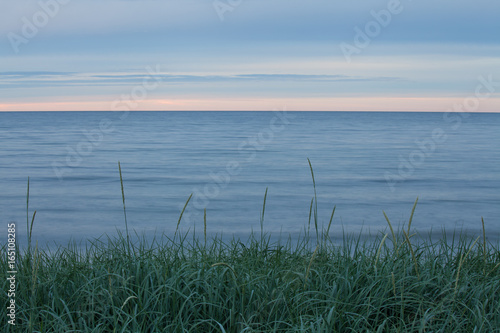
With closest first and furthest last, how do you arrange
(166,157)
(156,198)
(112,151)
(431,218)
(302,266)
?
(302,266), (431,218), (156,198), (166,157), (112,151)

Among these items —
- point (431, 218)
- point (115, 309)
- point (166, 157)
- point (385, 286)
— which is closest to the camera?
point (115, 309)

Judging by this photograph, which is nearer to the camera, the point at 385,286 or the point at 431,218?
the point at 385,286

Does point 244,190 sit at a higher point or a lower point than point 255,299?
higher

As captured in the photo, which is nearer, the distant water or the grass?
the grass

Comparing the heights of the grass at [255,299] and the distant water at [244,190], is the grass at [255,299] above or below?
below

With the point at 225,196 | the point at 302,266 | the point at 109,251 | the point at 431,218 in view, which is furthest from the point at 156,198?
the point at 302,266

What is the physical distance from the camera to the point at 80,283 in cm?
299

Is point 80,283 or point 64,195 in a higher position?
point 64,195

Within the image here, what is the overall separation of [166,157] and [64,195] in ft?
24.5

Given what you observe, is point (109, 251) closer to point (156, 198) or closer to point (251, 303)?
point (251, 303)

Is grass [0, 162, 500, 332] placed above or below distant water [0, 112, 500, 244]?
below

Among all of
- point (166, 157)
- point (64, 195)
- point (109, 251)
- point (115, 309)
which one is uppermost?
point (166, 157)

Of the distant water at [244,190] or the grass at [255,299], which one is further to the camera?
the distant water at [244,190]

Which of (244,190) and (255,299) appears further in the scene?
(244,190)
